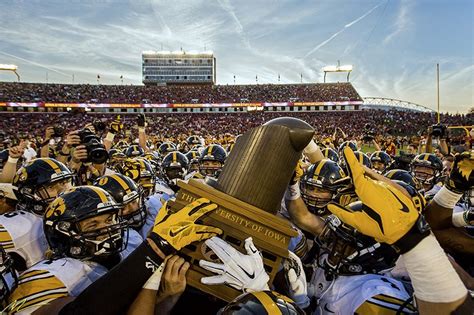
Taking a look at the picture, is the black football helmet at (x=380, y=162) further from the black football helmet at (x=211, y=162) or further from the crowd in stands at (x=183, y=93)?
the crowd in stands at (x=183, y=93)

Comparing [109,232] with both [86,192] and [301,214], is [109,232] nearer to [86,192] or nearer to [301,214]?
[86,192]

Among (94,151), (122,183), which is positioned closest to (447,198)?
(122,183)

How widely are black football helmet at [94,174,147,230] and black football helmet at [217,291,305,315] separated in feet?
7.84

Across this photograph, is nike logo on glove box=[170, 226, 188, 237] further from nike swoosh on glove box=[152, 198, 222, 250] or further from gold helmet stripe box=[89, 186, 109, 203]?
gold helmet stripe box=[89, 186, 109, 203]

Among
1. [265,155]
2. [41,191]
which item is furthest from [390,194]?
[41,191]

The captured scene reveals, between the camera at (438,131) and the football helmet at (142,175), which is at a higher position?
the camera at (438,131)

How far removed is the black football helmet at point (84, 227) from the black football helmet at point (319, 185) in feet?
6.95

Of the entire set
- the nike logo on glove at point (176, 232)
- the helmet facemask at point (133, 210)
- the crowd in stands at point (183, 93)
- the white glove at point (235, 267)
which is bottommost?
the helmet facemask at point (133, 210)

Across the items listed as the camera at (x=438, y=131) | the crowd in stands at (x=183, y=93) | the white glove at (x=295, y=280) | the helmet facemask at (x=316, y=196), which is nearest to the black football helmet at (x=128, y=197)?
the helmet facemask at (x=316, y=196)

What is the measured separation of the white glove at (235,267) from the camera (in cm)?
163

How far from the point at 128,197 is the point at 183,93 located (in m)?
56.7

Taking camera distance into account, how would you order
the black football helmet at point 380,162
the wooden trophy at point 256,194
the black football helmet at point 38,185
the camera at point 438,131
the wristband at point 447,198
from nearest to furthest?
1. the wooden trophy at point 256,194
2. the wristband at point 447,198
3. the black football helmet at point 38,185
4. the camera at point 438,131
5. the black football helmet at point 380,162

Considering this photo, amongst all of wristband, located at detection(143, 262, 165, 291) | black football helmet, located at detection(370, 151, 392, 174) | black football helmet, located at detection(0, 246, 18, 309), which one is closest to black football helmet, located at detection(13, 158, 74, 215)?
black football helmet, located at detection(0, 246, 18, 309)

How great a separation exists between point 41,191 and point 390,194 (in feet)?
11.3
